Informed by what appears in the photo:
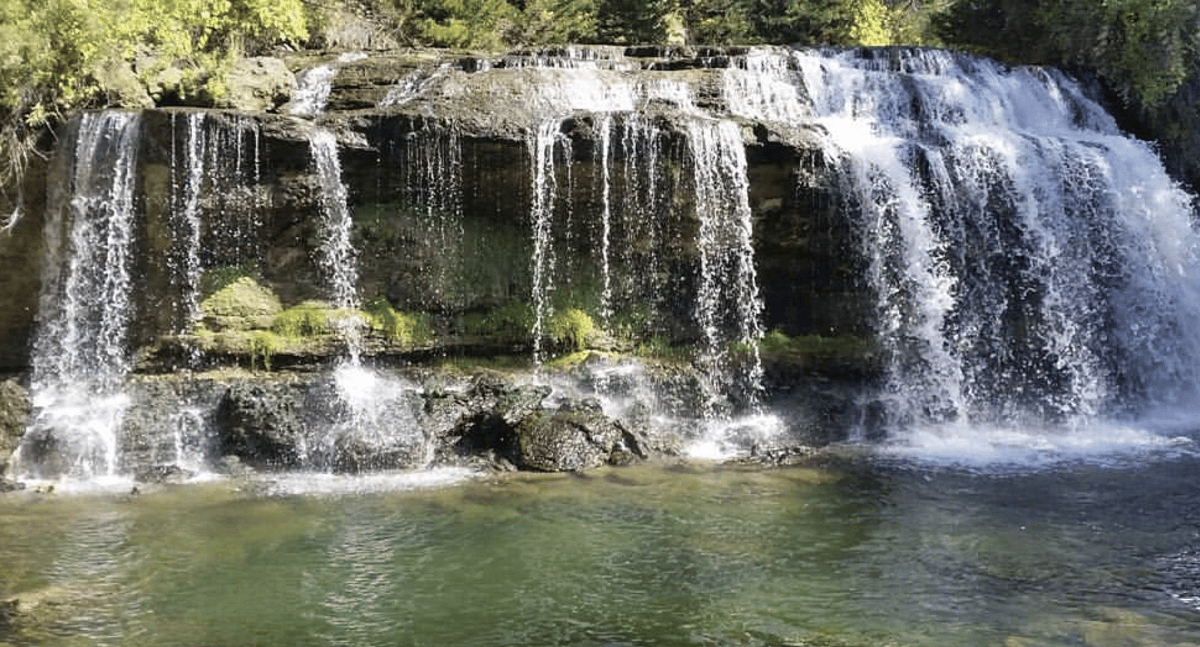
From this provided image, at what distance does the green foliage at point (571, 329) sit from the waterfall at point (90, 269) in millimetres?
6092

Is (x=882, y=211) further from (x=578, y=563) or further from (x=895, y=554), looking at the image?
(x=578, y=563)

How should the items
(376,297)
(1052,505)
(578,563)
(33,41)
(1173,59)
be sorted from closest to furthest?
(578,563)
(1052,505)
(33,41)
(376,297)
(1173,59)

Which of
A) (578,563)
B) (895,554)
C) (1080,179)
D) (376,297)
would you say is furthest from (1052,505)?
(376,297)

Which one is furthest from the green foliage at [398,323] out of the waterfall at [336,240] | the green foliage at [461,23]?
the green foliage at [461,23]

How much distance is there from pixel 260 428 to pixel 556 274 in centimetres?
501

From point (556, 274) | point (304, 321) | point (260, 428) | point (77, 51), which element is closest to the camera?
point (260, 428)

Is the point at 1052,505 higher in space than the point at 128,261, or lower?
lower

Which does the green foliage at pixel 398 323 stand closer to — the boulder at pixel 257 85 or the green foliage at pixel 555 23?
the boulder at pixel 257 85

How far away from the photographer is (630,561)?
31.7 feet

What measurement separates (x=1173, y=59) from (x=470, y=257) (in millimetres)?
13751

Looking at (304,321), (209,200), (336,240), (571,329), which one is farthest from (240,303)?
(571,329)

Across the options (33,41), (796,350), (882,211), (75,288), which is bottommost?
(796,350)

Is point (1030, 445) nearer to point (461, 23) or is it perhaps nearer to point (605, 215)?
point (605, 215)

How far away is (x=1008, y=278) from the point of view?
54.7 ft
